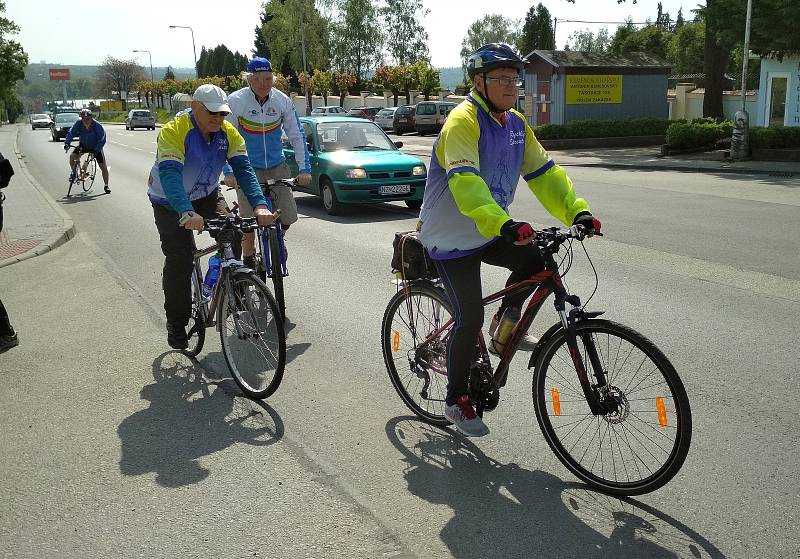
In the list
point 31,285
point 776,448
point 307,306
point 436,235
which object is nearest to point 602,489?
point 776,448

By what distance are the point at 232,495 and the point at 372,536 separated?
2.57 feet

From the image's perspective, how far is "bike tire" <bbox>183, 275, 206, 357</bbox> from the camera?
5801mm

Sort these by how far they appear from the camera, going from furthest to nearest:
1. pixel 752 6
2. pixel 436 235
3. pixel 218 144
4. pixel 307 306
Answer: pixel 752 6, pixel 307 306, pixel 218 144, pixel 436 235

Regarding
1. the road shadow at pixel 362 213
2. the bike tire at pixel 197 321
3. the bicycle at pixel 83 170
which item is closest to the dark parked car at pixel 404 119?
the bicycle at pixel 83 170

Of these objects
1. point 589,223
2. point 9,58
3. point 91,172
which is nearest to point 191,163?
point 589,223

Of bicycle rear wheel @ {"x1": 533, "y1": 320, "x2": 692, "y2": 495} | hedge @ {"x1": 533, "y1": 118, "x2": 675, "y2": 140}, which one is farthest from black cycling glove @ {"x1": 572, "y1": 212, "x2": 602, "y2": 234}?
hedge @ {"x1": 533, "y1": 118, "x2": 675, "y2": 140}

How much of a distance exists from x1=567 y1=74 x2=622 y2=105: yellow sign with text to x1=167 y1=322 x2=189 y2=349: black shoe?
28882mm

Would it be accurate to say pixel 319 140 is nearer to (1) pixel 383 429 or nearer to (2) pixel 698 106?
(1) pixel 383 429

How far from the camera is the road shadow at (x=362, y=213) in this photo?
43.0ft

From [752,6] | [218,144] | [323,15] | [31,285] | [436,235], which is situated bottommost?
[31,285]

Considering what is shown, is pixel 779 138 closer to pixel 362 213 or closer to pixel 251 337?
pixel 362 213

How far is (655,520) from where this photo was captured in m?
3.46

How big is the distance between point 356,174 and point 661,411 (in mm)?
10202

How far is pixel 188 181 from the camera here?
5680mm
